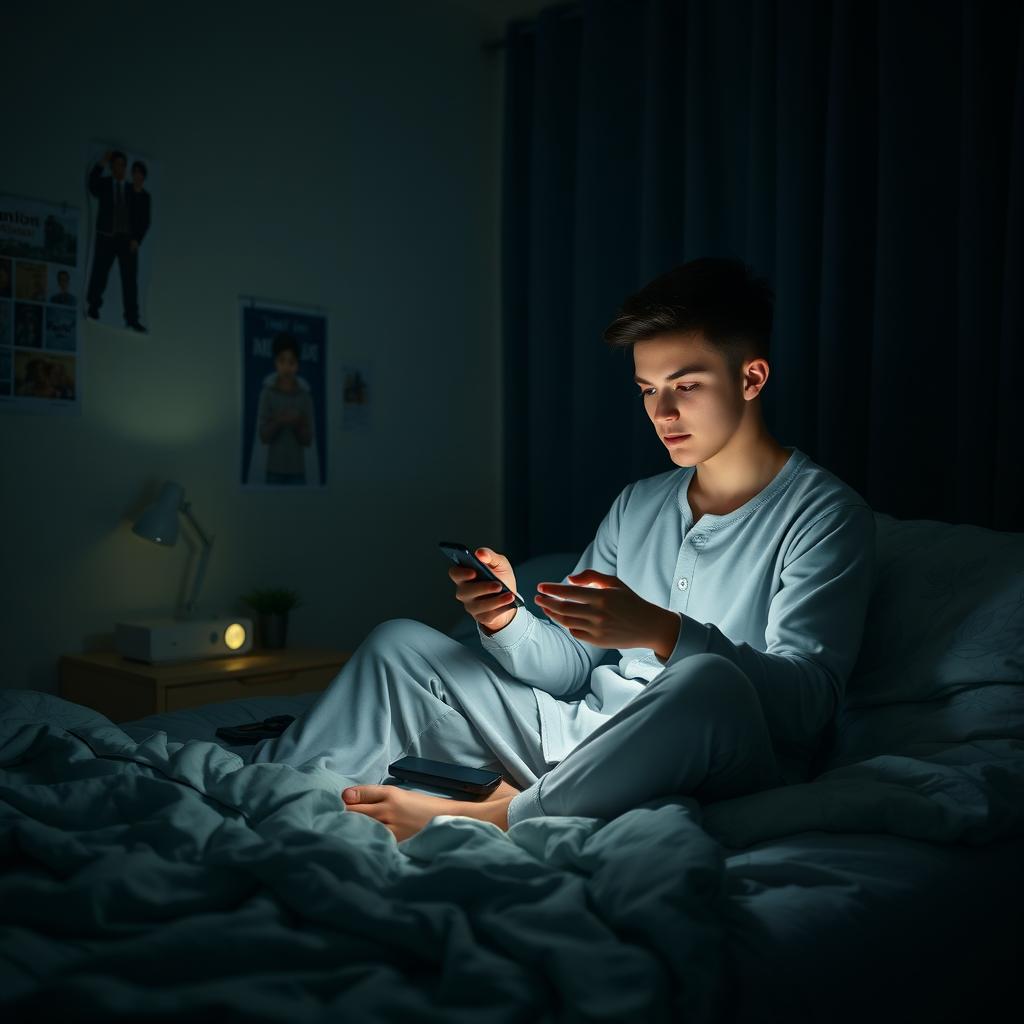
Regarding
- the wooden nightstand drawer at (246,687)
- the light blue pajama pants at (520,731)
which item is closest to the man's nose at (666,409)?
the light blue pajama pants at (520,731)

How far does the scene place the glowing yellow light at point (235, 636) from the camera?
2.52 meters

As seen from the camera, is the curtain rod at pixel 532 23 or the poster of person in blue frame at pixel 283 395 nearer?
the poster of person in blue frame at pixel 283 395

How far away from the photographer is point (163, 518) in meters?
2.43

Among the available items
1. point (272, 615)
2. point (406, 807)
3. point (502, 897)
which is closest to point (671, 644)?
point (406, 807)

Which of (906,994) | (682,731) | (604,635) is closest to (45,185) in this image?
(604,635)

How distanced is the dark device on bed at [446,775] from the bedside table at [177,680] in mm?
1022

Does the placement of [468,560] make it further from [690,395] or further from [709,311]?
[709,311]

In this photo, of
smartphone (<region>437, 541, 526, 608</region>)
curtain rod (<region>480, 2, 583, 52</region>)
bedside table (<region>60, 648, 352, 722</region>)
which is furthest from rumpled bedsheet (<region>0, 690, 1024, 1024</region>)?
curtain rod (<region>480, 2, 583, 52</region>)

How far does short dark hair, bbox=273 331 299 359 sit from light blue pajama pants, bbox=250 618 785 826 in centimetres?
150

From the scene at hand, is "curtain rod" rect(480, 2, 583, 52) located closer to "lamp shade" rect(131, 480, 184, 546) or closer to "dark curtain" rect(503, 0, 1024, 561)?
"dark curtain" rect(503, 0, 1024, 561)

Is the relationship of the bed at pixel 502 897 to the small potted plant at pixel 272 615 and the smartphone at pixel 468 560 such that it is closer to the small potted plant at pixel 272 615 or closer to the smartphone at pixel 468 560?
the smartphone at pixel 468 560

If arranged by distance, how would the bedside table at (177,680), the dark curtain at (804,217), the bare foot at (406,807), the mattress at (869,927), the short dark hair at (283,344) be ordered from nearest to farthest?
1. the mattress at (869,927)
2. the bare foot at (406,807)
3. the dark curtain at (804,217)
4. the bedside table at (177,680)
5. the short dark hair at (283,344)

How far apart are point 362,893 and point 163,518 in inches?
68.9

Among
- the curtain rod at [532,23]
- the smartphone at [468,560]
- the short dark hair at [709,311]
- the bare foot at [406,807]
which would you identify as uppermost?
the curtain rod at [532,23]
